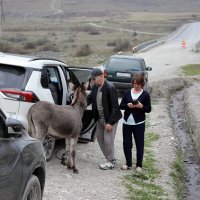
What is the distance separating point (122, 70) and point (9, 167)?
1782cm

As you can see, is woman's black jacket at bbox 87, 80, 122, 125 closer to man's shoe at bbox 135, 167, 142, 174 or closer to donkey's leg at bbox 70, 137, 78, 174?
donkey's leg at bbox 70, 137, 78, 174

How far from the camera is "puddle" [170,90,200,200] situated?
32.7 ft

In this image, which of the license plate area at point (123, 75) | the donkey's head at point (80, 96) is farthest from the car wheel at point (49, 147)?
the license plate area at point (123, 75)

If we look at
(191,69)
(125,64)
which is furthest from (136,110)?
(191,69)

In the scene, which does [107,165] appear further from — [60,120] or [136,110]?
[60,120]

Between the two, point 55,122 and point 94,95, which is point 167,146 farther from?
point 55,122

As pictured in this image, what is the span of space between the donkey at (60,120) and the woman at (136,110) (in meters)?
0.85

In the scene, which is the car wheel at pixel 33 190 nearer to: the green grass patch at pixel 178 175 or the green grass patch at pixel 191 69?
the green grass patch at pixel 178 175

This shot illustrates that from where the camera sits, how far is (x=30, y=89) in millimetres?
8750

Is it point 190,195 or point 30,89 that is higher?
point 30,89

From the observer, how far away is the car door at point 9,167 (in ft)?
15.2

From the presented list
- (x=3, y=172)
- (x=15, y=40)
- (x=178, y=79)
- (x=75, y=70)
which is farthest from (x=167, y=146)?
(x=15, y=40)

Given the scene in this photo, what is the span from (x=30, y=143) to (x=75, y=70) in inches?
233

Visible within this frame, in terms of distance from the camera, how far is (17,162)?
16.2 ft
